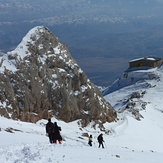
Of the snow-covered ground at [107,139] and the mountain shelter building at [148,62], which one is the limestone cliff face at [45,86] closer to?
the snow-covered ground at [107,139]

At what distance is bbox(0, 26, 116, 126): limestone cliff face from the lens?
3316 centimetres

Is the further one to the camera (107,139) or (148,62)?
(148,62)

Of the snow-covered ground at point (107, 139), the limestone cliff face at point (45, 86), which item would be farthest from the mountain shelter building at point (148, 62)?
the limestone cliff face at point (45, 86)

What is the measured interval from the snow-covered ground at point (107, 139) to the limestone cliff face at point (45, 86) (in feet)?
4.94

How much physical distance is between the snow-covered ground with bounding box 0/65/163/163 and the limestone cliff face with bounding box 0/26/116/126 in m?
1.51

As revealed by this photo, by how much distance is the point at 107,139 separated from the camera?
33.3m

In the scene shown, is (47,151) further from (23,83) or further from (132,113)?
(132,113)

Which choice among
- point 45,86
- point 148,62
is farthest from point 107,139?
point 148,62

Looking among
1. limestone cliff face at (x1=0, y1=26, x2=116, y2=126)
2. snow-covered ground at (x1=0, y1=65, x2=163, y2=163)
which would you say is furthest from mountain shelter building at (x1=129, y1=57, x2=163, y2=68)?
limestone cliff face at (x1=0, y1=26, x2=116, y2=126)

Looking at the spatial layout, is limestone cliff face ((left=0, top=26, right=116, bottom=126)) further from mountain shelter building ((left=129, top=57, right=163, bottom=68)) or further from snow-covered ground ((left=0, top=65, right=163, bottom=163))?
mountain shelter building ((left=129, top=57, right=163, bottom=68))

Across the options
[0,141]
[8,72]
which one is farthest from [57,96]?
[0,141]

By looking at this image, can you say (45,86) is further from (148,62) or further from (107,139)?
→ (148,62)

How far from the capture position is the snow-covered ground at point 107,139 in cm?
1666

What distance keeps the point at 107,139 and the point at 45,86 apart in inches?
342
